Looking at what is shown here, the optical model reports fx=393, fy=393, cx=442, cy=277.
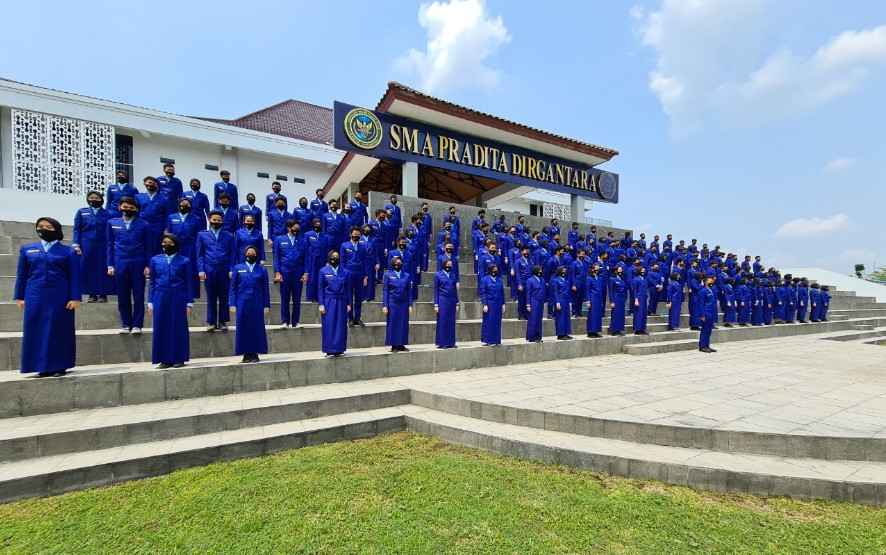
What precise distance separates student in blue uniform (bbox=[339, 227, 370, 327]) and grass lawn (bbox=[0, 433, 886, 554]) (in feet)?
12.4

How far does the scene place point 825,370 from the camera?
7625 mm

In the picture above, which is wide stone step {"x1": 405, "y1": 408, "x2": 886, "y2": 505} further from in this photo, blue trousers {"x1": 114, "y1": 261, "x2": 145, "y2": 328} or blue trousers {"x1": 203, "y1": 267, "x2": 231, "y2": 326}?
blue trousers {"x1": 114, "y1": 261, "x2": 145, "y2": 328}

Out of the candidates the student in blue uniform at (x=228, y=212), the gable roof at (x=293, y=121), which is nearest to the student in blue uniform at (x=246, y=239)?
the student in blue uniform at (x=228, y=212)

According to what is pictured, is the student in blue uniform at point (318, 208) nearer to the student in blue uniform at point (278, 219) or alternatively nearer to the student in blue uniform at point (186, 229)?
the student in blue uniform at point (278, 219)

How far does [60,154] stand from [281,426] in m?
17.8

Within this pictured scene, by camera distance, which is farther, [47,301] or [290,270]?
[290,270]

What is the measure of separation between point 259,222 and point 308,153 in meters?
17.1

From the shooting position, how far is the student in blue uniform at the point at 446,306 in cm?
741

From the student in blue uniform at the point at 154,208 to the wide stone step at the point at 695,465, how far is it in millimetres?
5978

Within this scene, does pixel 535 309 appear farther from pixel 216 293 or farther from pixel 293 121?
pixel 293 121

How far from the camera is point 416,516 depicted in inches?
121

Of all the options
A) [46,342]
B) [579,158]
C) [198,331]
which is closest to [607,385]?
[198,331]

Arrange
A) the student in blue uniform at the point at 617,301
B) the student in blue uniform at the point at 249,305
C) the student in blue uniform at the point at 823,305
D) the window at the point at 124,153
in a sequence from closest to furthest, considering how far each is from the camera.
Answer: the student in blue uniform at the point at 249,305 → the student in blue uniform at the point at 617,301 → the student in blue uniform at the point at 823,305 → the window at the point at 124,153

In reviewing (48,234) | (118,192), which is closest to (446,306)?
(48,234)
